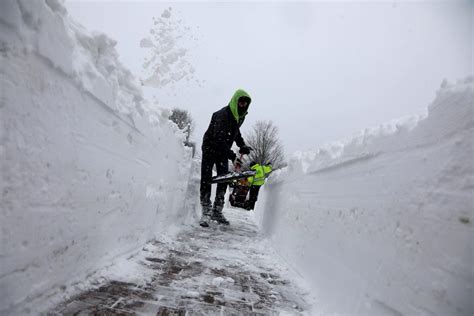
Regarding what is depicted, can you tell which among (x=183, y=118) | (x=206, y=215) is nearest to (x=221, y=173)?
(x=206, y=215)

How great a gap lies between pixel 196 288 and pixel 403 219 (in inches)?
56.5

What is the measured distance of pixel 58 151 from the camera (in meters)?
1.57

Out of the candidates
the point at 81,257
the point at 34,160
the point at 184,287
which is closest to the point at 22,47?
→ the point at 34,160

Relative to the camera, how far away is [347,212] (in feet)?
7.47

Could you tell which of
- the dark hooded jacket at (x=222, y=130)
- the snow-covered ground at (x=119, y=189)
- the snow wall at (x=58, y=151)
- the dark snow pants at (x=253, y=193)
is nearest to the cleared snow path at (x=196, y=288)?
the snow-covered ground at (x=119, y=189)

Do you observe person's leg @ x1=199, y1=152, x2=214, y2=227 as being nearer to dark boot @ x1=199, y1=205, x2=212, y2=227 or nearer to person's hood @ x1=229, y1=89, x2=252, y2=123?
dark boot @ x1=199, y1=205, x2=212, y2=227

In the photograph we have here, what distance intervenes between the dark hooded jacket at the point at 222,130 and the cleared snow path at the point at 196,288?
210cm

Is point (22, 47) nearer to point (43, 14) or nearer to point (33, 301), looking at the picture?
point (43, 14)

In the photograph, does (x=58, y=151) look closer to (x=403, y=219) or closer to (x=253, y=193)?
(x=403, y=219)

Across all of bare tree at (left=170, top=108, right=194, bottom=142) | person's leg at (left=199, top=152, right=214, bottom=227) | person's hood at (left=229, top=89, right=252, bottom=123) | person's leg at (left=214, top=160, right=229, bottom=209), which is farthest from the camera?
bare tree at (left=170, top=108, right=194, bottom=142)

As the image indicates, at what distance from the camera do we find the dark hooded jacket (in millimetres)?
5480

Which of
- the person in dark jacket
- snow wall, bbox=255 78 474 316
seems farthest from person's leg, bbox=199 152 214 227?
snow wall, bbox=255 78 474 316

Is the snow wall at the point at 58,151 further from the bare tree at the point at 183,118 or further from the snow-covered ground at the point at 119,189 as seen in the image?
the bare tree at the point at 183,118

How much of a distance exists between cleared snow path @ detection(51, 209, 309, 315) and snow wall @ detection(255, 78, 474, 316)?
16.0 inches
